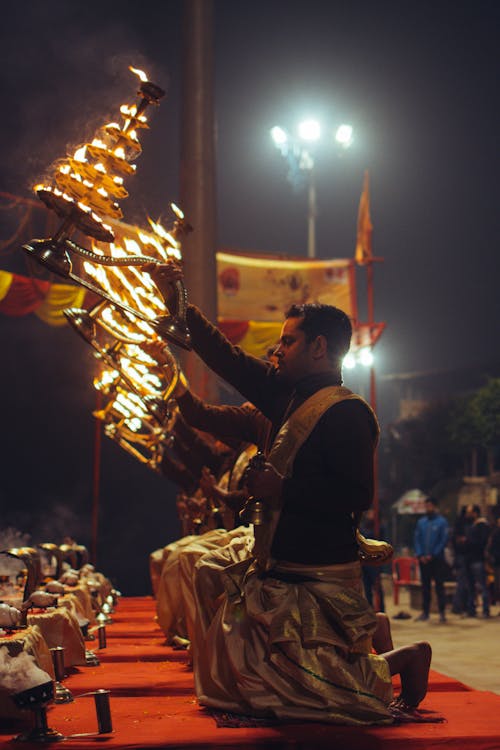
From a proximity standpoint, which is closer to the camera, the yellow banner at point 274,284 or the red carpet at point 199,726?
the red carpet at point 199,726

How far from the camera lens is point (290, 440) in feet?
11.9

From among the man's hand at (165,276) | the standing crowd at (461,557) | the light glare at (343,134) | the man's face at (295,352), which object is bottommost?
the standing crowd at (461,557)

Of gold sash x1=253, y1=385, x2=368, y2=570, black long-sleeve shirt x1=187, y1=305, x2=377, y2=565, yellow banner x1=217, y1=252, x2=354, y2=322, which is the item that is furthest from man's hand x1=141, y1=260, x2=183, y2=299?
yellow banner x1=217, y1=252, x2=354, y2=322

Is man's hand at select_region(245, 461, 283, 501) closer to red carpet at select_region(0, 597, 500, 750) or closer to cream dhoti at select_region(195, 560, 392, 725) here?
cream dhoti at select_region(195, 560, 392, 725)

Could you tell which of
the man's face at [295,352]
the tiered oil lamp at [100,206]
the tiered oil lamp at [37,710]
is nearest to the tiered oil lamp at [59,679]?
the tiered oil lamp at [37,710]

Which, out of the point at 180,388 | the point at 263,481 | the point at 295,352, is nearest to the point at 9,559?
the point at 180,388

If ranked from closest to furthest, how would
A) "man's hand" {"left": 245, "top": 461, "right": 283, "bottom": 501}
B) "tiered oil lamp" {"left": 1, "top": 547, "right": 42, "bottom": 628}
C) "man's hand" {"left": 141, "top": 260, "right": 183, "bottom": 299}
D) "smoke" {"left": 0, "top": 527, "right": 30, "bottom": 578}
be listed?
"man's hand" {"left": 245, "top": 461, "right": 283, "bottom": 501} → "man's hand" {"left": 141, "top": 260, "right": 183, "bottom": 299} → "tiered oil lamp" {"left": 1, "top": 547, "right": 42, "bottom": 628} → "smoke" {"left": 0, "top": 527, "right": 30, "bottom": 578}

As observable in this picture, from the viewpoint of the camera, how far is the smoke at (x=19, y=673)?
3.19 m

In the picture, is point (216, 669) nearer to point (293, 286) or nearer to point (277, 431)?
point (277, 431)

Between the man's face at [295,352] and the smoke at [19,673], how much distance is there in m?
1.46

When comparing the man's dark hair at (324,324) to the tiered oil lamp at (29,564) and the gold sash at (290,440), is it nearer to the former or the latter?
the gold sash at (290,440)

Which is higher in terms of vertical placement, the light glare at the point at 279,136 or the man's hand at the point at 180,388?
the light glare at the point at 279,136

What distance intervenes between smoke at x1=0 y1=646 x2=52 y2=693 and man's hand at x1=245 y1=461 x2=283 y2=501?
0.95 m

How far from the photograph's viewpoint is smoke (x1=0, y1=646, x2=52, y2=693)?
10.5 ft
